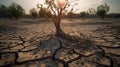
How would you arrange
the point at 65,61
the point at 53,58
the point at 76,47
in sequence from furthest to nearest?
the point at 76,47 → the point at 53,58 → the point at 65,61

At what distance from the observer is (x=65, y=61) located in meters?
2.41

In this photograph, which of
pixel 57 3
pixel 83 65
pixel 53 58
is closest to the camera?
pixel 83 65

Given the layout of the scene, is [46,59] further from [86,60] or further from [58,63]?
[86,60]

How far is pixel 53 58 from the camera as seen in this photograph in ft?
8.45

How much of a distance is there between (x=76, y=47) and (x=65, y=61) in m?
0.93

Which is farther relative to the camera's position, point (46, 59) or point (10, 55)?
point (10, 55)

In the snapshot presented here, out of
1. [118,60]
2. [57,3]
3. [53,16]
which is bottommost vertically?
[118,60]

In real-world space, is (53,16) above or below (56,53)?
above

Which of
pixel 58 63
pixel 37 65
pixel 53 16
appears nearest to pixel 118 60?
pixel 58 63

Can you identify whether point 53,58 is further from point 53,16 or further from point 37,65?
point 53,16

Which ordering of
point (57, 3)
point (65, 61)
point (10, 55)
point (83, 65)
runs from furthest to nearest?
1. point (57, 3)
2. point (10, 55)
3. point (65, 61)
4. point (83, 65)

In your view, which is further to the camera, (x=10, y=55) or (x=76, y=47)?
(x=76, y=47)

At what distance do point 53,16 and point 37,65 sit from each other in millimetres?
3012

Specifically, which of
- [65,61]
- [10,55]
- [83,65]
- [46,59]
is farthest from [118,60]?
[10,55]
